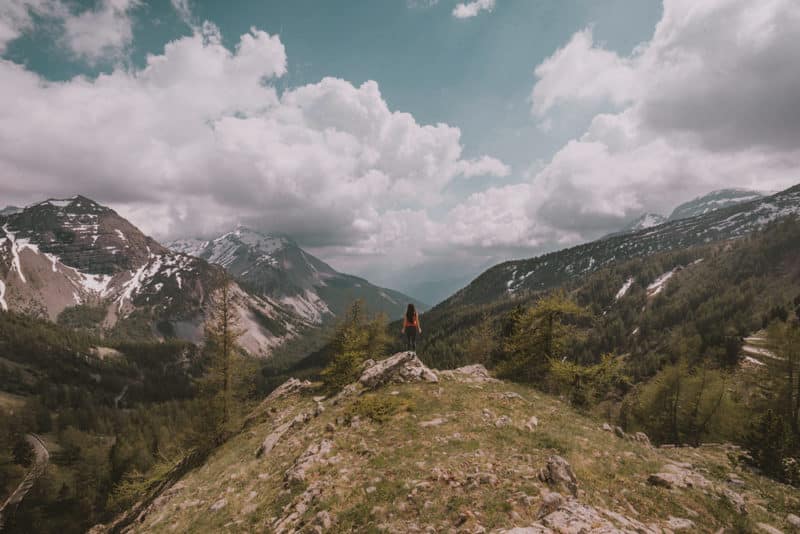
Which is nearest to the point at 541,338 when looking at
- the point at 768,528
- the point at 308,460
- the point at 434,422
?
the point at 434,422

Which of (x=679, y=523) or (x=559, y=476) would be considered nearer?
(x=679, y=523)

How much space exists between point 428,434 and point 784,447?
2031 cm

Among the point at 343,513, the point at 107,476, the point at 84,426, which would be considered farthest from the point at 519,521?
the point at 84,426

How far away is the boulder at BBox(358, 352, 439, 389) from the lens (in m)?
25.5

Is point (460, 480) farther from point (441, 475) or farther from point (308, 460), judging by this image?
point (308, 460)

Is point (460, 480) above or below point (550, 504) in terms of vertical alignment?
below

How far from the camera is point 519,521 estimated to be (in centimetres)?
928

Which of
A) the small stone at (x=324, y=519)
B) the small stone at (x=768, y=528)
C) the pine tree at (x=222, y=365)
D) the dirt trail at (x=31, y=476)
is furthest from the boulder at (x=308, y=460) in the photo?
the dirt trail at (x=31, y=476)

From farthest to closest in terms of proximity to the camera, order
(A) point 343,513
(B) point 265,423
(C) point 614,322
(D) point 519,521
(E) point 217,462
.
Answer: (C) point 614,322 → (B) point 265,423 → (E) point 217,462 → (A) point 343,513 → (D) point 519,521

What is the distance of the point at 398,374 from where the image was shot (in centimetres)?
2609

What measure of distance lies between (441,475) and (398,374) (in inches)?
557

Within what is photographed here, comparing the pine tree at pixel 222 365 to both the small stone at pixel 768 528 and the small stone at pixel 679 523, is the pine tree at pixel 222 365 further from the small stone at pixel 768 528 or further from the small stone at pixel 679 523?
the small stone at pixel 768 528

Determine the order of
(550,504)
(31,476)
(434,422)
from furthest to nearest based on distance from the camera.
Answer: (31,476) < (434,422) < (550,504)

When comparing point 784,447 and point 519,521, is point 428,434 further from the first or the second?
point 784,447
